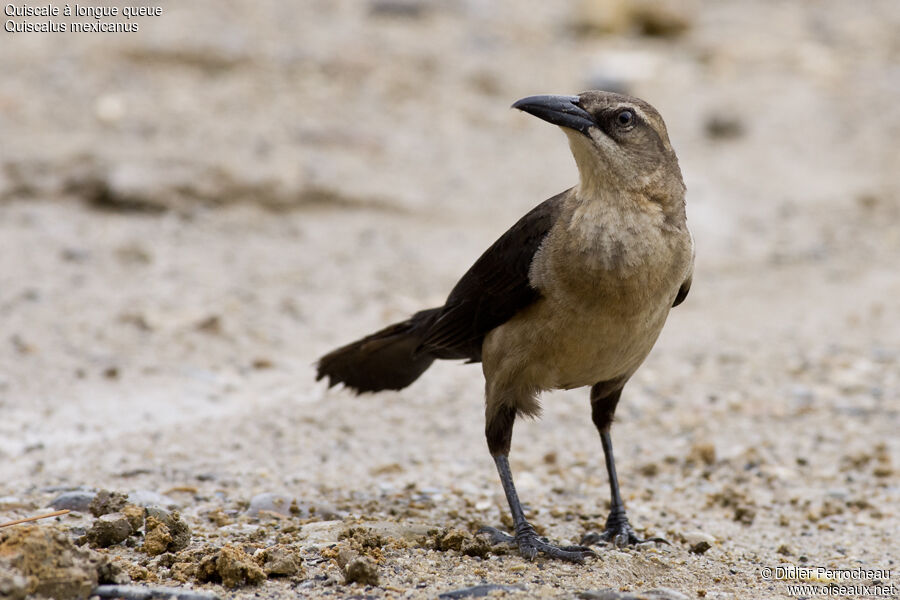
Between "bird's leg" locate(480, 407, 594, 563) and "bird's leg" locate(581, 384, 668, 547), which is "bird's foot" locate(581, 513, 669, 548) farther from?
"bird's leg" locate(480, 407, 594, 563)

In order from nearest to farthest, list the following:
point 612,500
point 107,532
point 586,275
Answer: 1. point 107,532
2. point 586,275
3. point 612,500

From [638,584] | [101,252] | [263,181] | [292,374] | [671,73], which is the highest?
[671,73]

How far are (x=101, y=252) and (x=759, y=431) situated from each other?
5228 mm

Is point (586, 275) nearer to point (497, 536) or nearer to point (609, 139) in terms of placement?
point (609, 139)

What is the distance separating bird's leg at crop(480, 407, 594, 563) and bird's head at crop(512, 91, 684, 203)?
1119 millimetres

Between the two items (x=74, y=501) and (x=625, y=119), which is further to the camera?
(x=74, y=501)

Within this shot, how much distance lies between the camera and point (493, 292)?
5.03m

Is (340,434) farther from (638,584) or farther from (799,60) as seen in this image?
(799,60)

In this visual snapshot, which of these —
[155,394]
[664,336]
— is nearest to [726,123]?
[664,336]

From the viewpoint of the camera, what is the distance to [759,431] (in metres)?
6.85

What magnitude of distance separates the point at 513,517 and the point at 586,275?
117 centimetres

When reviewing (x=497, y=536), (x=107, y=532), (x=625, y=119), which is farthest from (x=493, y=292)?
(x=107, y=532)

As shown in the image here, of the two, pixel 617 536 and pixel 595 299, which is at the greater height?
pixel 595 299

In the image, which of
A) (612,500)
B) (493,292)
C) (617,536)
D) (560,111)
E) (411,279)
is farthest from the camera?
(411,279)
